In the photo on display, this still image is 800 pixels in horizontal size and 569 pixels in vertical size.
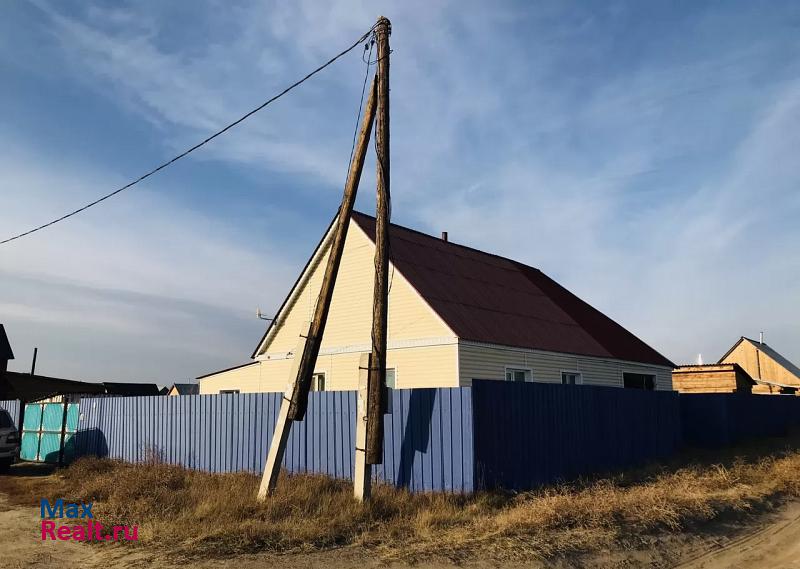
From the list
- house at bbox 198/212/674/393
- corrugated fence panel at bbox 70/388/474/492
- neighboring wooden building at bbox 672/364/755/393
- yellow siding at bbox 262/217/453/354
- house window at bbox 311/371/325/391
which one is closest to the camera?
corrugated fence panel at bbox 70/388/474/492

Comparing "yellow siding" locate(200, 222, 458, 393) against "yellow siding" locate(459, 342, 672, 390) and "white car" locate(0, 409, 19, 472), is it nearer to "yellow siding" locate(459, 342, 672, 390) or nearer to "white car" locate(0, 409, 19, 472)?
"yellow siding" locate(459, 342, 672, 390)

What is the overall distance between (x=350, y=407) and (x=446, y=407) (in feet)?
7.18

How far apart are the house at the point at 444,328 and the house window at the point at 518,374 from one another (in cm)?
3

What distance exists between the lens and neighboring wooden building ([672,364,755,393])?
3497 centimetres

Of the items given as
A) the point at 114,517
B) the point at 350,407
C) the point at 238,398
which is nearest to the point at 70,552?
the point at 114,517

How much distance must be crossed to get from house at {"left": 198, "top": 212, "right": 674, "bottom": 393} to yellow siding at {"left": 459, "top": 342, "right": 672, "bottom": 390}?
33mm

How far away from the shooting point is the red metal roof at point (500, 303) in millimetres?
17797

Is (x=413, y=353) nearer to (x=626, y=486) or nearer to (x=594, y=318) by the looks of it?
(x=626, y=486)

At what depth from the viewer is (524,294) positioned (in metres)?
22.9

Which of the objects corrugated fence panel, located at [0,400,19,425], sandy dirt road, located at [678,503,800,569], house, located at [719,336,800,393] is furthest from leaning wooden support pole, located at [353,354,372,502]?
house, located at [719,336,800,393]

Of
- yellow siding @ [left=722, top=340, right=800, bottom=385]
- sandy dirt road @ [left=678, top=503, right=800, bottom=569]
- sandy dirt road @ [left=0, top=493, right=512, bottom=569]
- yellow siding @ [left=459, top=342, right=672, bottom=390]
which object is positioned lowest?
sandy dirt road @ [left=678, top=503, right=800, bottom=569]

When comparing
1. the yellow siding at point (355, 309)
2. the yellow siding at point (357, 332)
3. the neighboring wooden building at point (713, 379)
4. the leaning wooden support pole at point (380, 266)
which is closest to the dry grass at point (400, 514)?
the leaning wooden support pole at point (380, 266)

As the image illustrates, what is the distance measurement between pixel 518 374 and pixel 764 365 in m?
46.3

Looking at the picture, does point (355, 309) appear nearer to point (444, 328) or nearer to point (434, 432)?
point (444, 328)
